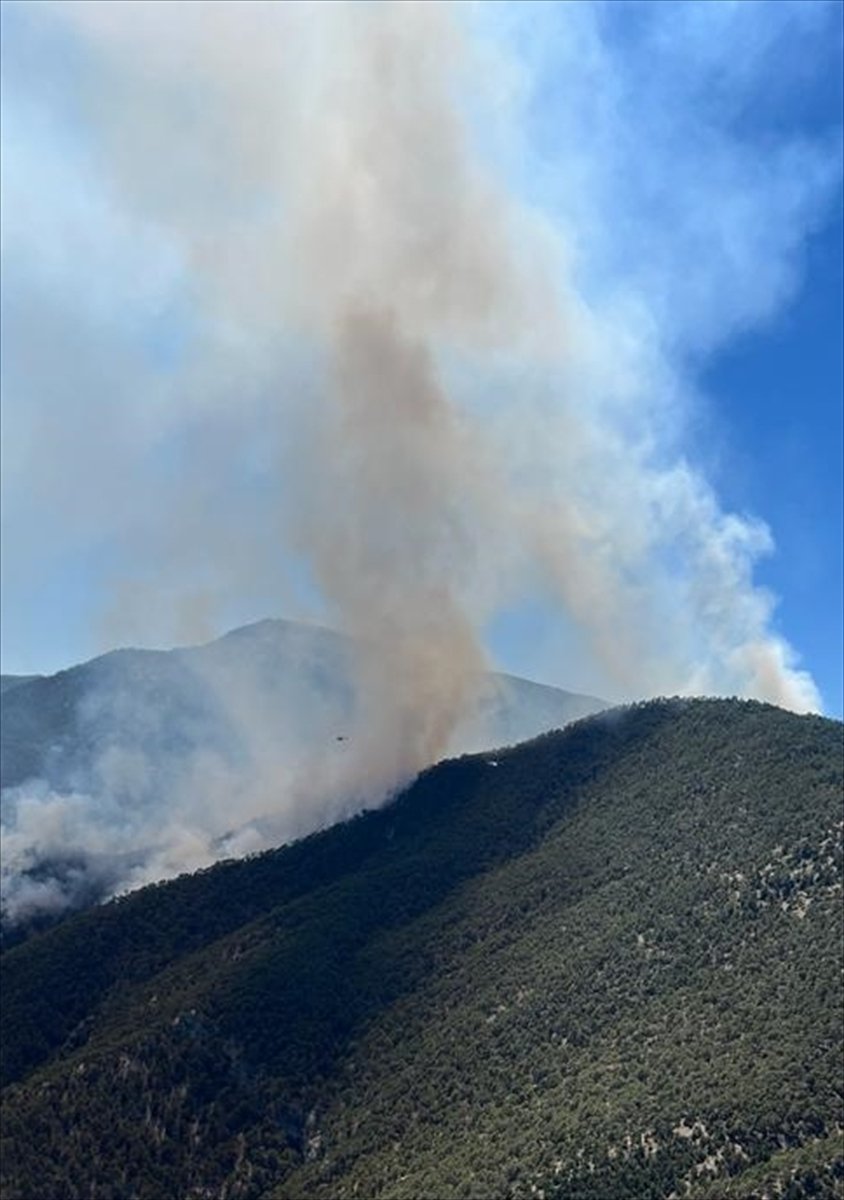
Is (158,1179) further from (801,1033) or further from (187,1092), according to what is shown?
(801,1033)

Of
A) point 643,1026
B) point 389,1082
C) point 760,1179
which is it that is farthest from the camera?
point 389,1082

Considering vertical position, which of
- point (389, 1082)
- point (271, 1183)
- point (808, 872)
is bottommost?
point (271, 1183)

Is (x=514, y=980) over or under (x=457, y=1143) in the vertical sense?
over

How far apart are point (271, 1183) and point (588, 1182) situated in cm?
5361

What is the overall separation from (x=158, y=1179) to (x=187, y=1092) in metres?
15.4

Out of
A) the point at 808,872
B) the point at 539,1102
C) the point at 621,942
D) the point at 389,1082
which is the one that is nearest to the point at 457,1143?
the point at 539,1102

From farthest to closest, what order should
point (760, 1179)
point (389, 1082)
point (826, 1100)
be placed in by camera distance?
point (389, 1082), point (826, 1100), point (760, 1179)

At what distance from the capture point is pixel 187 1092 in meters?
190

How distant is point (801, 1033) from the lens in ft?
513

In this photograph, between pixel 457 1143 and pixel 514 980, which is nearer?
pixel 457 1143

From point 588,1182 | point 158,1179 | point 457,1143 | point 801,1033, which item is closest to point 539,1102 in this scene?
point 457,1143

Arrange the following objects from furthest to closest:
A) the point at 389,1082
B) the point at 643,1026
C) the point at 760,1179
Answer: the point at 389,1082, the point at 643,1026, the point at 760,1179

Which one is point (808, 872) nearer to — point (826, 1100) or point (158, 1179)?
point (826, 1100)

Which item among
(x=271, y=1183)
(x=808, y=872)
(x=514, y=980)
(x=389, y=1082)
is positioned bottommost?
(x=271, y=1183)
